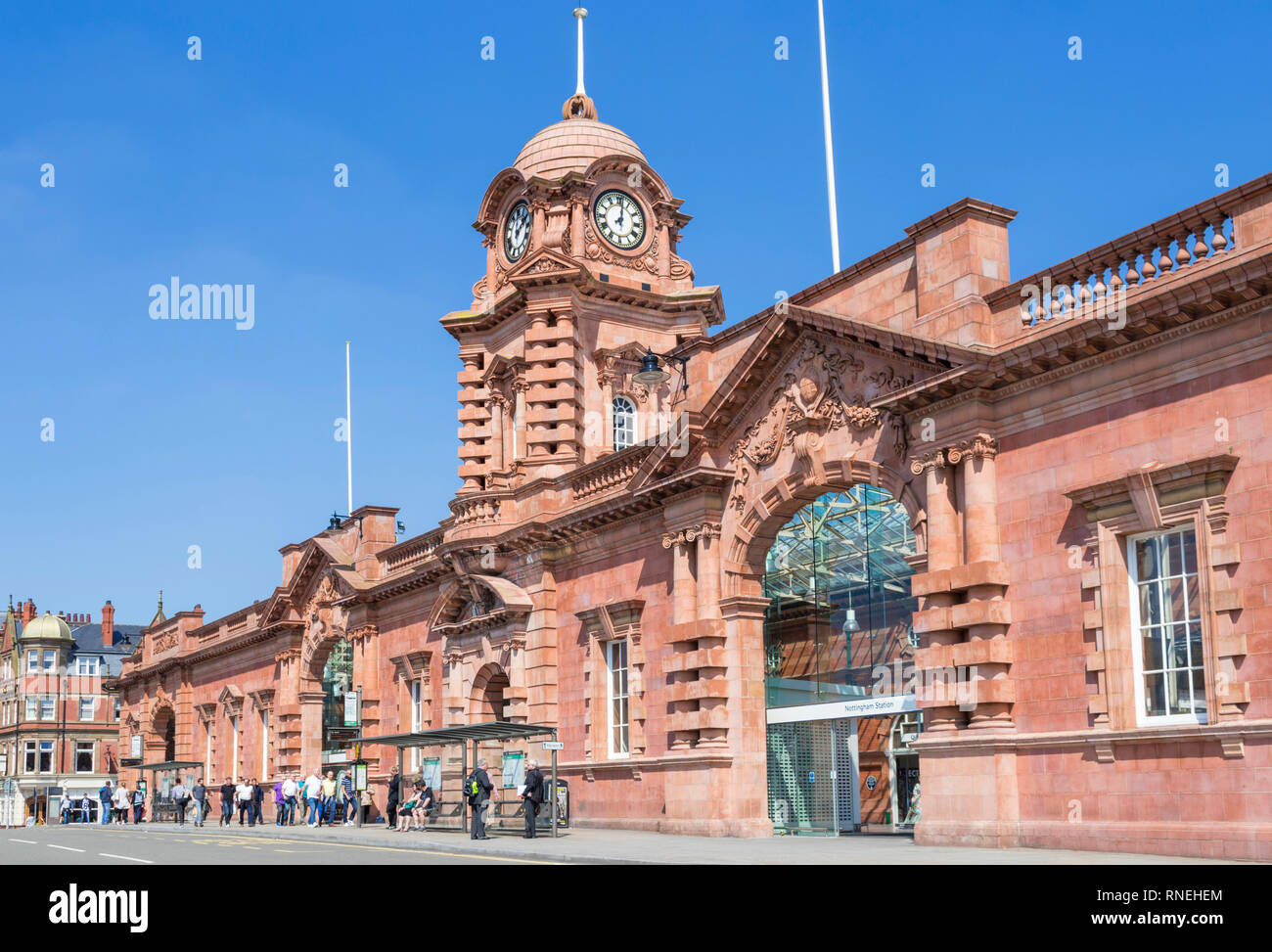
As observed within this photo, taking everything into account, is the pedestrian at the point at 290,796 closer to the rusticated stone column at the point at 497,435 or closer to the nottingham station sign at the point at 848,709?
the rusticated stone column at the point at 497,435

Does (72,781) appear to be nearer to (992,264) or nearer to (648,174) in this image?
(648,174)

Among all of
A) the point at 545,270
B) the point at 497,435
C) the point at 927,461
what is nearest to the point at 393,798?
the point at 497,435

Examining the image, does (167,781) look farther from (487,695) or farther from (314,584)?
(487,695)

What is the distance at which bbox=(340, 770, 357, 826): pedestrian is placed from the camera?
4200cm

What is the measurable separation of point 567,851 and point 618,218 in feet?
77.1

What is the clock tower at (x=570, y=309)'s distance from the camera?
1551 inches

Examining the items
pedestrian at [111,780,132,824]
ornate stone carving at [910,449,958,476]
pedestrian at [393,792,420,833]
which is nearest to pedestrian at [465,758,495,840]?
pedestrian at [393,792,420,833]

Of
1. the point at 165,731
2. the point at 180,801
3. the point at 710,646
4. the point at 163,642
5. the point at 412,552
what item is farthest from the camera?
the point at 165,731

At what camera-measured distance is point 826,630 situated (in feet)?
94.9

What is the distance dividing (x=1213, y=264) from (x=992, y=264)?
4662 mm

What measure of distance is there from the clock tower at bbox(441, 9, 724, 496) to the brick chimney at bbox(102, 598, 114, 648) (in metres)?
83.0

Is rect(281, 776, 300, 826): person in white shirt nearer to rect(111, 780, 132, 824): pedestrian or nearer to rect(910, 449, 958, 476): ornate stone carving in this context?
rect(111, 780, 132, 824): pedestrian

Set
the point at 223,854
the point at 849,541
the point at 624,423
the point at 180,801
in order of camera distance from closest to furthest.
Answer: the point at 223,854 < the point at 849,541 < the point at 624,423 < the point at 180,801
